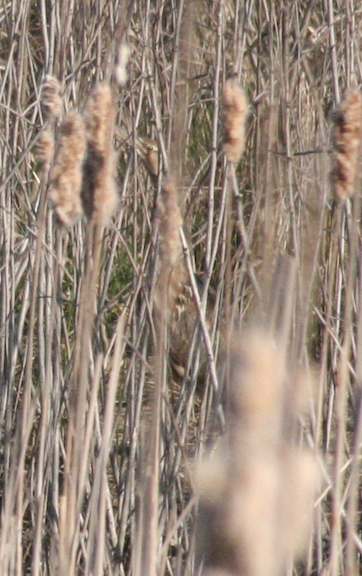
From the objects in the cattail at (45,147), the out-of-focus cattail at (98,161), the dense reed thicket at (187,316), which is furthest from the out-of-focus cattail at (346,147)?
the cattail at (45,147)

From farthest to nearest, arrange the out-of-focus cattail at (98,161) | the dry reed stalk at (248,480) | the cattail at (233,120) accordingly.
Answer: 1. the cattail at (233,120)
2. the out-of-focus cattail at (98,161)
3. the dry reed stalk at (248,480)

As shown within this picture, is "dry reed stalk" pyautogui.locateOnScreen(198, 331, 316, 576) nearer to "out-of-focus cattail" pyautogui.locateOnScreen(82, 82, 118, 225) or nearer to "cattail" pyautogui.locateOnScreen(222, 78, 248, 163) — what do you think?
"out-of-focus cattail" pyautogui.locateOnScreen(82, 82, 118, 225)

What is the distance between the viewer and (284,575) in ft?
3.85

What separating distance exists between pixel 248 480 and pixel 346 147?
1.34ft

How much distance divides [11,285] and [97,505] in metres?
0.56

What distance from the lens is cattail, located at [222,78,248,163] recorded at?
93cm

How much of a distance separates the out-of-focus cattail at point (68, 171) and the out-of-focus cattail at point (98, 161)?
51 millimetres

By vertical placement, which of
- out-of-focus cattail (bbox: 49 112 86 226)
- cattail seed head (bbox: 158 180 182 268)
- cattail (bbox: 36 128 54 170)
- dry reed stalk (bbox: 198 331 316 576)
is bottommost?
dry reed stalk (bbox: 198 331 316 576)

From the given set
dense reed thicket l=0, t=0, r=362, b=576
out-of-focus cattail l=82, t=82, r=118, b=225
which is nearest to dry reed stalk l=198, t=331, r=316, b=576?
dense reed thicket l=0, t=0, r=362, b=576

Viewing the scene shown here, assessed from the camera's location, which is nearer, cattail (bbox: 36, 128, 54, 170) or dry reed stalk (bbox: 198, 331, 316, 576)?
dry reed stalk (bbox: 198, 331, 316, 576)

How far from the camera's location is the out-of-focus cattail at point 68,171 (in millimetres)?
849

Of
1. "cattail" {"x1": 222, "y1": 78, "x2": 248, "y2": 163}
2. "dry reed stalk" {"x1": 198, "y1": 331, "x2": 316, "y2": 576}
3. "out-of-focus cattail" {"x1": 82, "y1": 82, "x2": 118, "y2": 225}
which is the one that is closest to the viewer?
"dry reed stalk" {"x1": 198, "y1": 331, "x2": 316, "y2": 576}

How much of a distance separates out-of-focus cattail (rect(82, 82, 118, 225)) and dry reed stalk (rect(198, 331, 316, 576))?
9.0 inches

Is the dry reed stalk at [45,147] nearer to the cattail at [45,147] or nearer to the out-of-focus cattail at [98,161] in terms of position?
the cattail at [45,147]
